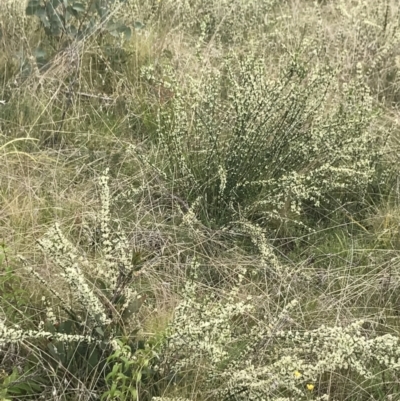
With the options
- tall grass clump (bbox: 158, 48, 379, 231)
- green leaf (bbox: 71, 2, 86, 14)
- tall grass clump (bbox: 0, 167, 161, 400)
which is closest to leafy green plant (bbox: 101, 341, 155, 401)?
tall grass clump (bbox: 0, 167, 161, 400)

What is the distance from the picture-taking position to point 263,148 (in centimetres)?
231

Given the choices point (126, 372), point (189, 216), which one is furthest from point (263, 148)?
point (126, 372)

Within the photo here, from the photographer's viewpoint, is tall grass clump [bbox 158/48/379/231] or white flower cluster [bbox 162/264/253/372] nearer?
white flower cluster [bbox 162/264/253/372]

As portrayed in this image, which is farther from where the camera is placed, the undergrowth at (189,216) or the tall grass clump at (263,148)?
the tall grass clump at (263,148)

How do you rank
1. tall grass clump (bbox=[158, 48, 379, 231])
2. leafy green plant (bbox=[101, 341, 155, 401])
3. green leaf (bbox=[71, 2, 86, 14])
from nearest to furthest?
leafy green plant (bbox=[101, 341, 155, 401]) → tall grass clump (bbox=[158, 48, 379, 231]) → green leaf (bbox=[71, 2, 86, 14])

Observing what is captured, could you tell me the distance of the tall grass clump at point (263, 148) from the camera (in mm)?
2244

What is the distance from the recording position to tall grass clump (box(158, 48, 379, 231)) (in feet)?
7.36

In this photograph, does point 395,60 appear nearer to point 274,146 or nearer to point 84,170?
point 274,146

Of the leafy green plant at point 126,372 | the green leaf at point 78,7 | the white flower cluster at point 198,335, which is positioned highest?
the green leaf at point 78,7

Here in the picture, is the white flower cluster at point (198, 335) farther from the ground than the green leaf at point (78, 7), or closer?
closer

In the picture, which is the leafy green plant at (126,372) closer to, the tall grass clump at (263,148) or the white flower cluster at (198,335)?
the white flower cluster at (198,335)

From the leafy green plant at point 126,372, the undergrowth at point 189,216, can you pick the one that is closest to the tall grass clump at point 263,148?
the undergrowth at point 189,216

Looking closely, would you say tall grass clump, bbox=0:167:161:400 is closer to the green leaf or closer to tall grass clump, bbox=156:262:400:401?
tall grass clump, bbox=156:262:400:401

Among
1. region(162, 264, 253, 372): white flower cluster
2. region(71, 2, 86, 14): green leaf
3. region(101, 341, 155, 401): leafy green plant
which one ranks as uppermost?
region(71, 2, 86, 14): green leaf
